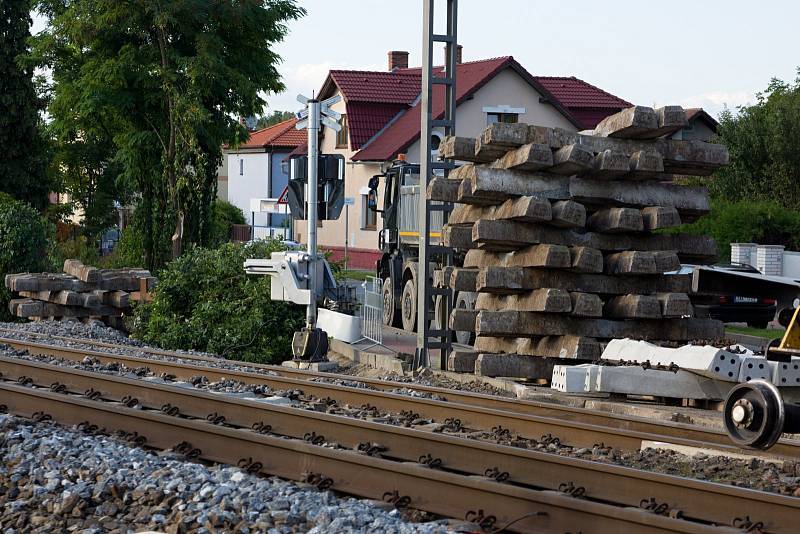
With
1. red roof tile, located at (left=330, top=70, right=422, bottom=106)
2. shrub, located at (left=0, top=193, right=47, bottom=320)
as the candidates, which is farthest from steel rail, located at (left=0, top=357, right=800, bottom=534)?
red roof tile, located at (left=330, top=70, right=422, bottom=106)

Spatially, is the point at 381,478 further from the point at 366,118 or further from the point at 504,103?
the point at 366,118

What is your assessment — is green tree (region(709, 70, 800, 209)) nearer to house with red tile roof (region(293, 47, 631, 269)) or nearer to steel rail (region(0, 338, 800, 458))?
house with red tile roof (region(293, 47, 631, 269))

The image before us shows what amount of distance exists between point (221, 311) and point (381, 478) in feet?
38.7

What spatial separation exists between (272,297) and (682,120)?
7024 mm

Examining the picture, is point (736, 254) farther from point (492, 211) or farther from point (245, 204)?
point (245, 204)

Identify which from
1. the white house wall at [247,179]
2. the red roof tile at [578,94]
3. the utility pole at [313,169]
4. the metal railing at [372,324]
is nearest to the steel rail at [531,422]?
the utility pole at [313,169]

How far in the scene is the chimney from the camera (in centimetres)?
6197

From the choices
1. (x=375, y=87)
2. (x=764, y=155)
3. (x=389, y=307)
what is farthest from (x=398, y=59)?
(x=389, y=307)

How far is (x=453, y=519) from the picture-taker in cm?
666

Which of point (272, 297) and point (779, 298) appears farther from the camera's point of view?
point (272, 297)

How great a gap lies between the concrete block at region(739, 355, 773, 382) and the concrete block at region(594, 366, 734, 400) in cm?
50

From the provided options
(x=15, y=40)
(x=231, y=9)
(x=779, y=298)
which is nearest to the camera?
(x=779, y=298)

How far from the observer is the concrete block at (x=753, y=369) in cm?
1097

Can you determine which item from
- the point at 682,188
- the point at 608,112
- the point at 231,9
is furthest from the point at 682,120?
the point at 608,112
